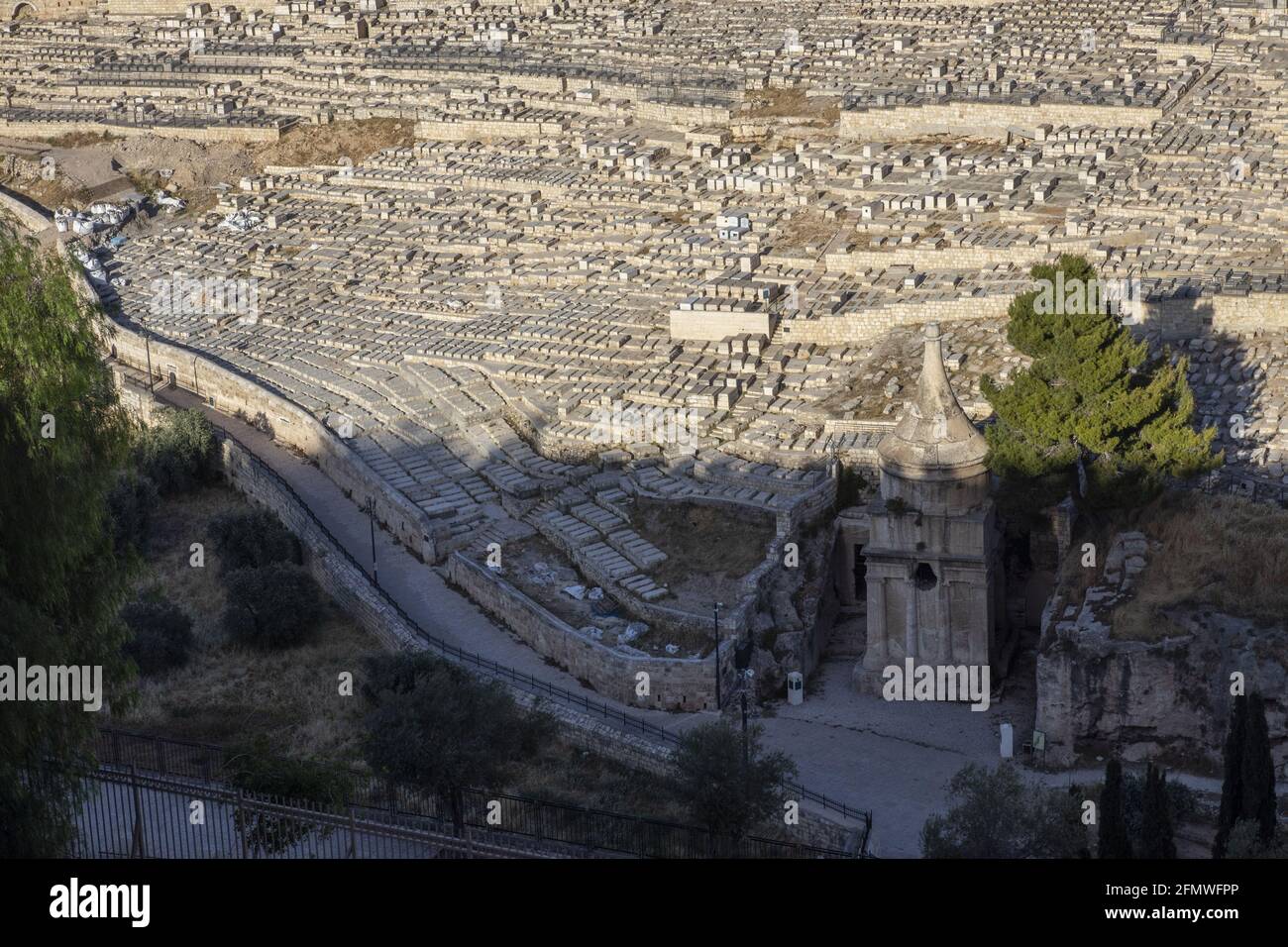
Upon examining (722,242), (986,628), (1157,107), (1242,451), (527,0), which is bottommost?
(986,628)

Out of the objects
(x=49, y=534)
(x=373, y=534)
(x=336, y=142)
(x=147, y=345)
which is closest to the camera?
(x=49, y=534)

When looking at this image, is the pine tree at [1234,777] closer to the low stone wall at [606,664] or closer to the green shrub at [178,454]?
the low stone wall at [606,664]

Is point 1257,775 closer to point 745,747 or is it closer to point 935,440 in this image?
point 745,747

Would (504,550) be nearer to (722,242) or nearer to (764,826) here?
(764,826)

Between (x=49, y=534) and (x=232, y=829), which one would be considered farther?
(x=232, y=829)

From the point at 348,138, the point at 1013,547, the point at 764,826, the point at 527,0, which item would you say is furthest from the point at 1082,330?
the point at 527,0

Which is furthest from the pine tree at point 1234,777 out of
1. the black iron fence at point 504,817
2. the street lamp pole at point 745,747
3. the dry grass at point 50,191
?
the dry grass at point 50,191

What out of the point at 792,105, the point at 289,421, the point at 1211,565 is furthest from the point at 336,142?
the point at 1211,565
